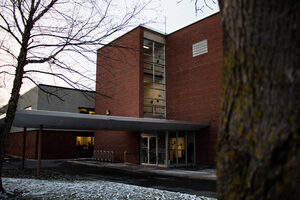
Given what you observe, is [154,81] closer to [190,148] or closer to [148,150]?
[148,150]

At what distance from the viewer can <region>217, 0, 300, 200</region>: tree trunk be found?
1542mm

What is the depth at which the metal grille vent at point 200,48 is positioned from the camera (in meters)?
19.3

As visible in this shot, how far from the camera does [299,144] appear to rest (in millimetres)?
1491

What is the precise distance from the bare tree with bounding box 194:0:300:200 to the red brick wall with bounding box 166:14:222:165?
52.1ft

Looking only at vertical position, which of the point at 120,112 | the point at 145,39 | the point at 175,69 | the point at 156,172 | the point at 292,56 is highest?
the point at 145,39

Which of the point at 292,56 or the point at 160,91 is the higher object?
the point at 160,91

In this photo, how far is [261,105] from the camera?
1.70 m

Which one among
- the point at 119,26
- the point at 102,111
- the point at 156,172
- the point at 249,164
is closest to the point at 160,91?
the point at 102,111

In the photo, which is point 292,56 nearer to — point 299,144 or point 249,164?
point 299,144

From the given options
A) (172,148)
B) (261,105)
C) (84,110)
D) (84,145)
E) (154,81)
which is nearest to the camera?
(261,105)

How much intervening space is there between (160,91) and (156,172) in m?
8.92

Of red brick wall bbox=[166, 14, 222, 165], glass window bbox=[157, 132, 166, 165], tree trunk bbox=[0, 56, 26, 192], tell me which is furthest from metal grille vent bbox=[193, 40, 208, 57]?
tree trunk bbox=[0, 56, 26, 192]

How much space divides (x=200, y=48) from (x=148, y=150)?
28.6 feet

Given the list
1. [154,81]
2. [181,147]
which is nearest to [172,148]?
[181,147]
